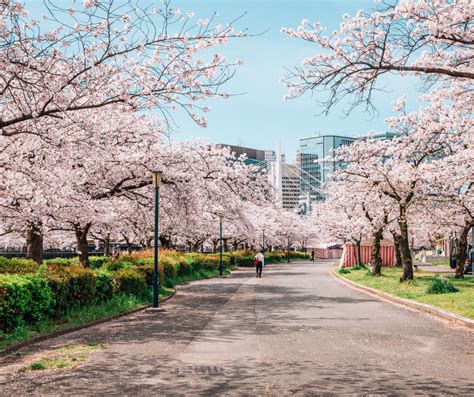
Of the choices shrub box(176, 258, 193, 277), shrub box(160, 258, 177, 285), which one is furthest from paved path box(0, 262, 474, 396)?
shrub box(176, 258, 193, 277)

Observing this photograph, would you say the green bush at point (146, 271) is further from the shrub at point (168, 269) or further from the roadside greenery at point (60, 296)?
the shrub at point (168, 269)

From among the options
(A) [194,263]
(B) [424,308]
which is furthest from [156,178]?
(A) [194,263]

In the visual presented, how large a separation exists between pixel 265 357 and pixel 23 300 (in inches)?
214

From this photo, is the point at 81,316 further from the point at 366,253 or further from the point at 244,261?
the point at 366,253

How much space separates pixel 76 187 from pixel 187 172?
14.5 feet

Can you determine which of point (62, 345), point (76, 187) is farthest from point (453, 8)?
point (76, 187)

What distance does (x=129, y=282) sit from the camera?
18.9m

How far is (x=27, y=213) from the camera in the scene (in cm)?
1847

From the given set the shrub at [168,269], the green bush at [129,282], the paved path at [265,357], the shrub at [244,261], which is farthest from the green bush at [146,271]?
the shrub at [244,261]

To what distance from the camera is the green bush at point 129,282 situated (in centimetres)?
1784

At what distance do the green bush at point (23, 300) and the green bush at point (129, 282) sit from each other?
5014 millimetres

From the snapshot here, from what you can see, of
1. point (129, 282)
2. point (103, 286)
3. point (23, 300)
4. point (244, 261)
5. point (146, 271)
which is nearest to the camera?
point (23, 300)

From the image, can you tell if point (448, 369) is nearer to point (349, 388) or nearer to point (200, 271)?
point (349, 388)

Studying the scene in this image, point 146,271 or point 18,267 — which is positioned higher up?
point 18,267
